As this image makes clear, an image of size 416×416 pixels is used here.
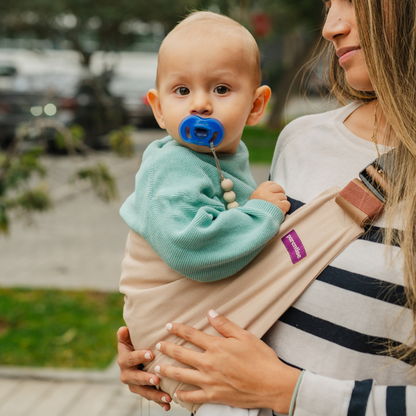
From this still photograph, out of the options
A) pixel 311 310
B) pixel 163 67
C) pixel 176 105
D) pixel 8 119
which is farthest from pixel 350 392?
pixel 8 119

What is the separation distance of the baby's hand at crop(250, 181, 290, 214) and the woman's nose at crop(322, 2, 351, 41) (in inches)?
17.4

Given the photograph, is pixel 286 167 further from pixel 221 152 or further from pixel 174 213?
pixel 174 213

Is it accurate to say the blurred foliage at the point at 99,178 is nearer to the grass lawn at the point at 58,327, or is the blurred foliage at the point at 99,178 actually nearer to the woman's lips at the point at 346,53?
the grass lawn at the point at 58,327

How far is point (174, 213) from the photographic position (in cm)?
137

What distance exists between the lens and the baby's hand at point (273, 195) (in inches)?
57.5

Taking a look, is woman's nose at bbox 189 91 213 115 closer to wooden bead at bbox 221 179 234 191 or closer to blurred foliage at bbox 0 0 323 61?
wooden bead at bbox 221 179 234 191

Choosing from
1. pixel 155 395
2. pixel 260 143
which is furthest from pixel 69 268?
pixel 260 143

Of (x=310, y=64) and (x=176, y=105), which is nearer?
(x=176, y=105)

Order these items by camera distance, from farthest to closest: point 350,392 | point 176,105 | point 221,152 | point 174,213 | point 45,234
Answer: point 45,234 → point 221,152 → point 176,105 → point 174,213 → point 350,392

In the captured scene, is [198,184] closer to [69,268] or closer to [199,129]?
[199,129]

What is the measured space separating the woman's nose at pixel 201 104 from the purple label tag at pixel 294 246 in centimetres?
41

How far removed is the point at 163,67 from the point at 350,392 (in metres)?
1.01

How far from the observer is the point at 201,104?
4.74ft

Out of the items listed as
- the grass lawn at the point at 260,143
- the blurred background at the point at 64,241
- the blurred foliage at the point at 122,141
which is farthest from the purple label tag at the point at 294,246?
the grass lawn at the point at 260,143
